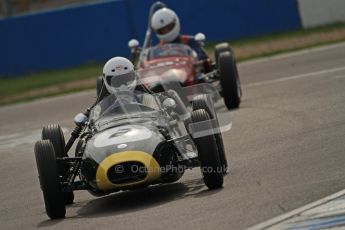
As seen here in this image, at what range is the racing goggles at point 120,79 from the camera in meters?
10.9

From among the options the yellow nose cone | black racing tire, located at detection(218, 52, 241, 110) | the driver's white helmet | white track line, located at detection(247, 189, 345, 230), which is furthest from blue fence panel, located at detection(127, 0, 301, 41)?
white track line, located at detection(247, 189, 345, 230)

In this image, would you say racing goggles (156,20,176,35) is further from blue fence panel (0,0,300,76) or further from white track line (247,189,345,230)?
blue fence panel (0,0,300,76)

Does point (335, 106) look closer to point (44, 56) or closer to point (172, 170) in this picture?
point (172, 170)

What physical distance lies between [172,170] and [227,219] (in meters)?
1.62

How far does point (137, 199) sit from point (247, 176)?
1109 millimetres

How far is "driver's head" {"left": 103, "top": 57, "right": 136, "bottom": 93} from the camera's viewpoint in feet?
35.7

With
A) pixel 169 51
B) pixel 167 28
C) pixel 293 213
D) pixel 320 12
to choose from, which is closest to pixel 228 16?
pixel 320 12

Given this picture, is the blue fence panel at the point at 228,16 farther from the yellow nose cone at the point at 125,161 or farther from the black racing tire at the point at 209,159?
the yellow nose cone at the point at 125,161

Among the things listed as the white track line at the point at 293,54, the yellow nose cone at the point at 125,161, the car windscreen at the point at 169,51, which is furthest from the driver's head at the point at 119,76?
the white track line at the point at 293,54

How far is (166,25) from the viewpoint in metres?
18.2

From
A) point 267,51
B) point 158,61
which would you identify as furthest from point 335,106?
point 267,51

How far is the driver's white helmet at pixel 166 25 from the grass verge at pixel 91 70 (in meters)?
6.60

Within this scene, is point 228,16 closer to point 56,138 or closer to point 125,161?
point 56,138

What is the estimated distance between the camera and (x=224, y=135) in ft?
45.1
